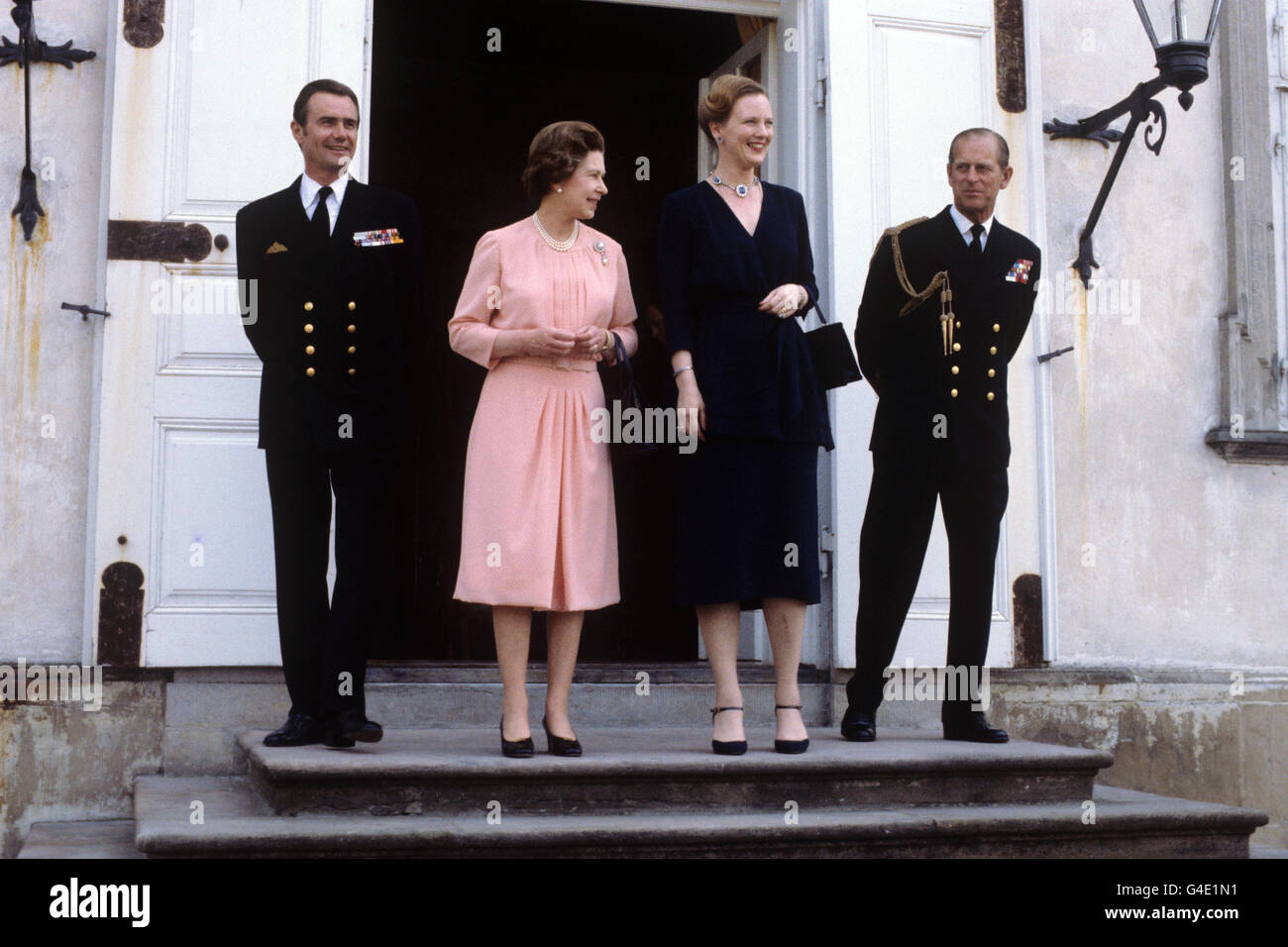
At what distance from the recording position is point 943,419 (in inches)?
184

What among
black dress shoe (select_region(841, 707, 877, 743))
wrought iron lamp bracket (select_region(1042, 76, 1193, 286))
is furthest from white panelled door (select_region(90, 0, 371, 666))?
wrought iron lamp bracket (select_region(1042, 76, 1193, 286))

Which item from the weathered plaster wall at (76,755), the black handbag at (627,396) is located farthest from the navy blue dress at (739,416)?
the weathered plaster wall at (76,755)

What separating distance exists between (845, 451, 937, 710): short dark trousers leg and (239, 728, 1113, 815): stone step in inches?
12.6

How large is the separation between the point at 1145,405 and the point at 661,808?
318cm

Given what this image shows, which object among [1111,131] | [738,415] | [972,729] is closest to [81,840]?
[738,415]

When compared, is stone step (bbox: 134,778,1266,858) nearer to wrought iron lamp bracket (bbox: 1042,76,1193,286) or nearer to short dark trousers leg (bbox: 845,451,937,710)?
short dark trousers leg (bbox: 845,451,937,710)

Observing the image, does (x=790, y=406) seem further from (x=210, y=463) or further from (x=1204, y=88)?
(x=1204, y=88)

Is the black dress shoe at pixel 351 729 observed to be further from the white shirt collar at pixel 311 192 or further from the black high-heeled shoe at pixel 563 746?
the white shirt collar at pixel 311 192

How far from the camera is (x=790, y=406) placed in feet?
14.0

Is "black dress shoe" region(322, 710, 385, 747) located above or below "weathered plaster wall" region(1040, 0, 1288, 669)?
below

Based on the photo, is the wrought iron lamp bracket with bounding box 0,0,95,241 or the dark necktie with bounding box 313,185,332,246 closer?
the dark necktie with bounding box 313,185,332,246

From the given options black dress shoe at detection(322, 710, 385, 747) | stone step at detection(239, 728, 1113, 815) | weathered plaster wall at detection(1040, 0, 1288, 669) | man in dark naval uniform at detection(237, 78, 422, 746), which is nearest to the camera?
stone step at detection(239, 728, 1113, 815)

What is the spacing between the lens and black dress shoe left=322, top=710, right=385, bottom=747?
4121 mm
